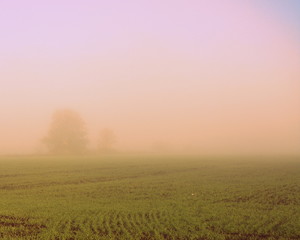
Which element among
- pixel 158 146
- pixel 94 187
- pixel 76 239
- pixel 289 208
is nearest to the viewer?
pixel 76 239

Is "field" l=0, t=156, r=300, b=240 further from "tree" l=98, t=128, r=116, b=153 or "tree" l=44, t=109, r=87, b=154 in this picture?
"tree" l=98, t=128, r=116, b=153

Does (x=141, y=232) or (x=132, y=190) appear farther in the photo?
(x=132, y=190)

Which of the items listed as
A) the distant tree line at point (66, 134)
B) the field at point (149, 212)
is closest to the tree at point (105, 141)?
the distant tree line at point (66, 134)

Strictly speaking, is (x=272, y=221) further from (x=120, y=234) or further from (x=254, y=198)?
(x=120, y=234)

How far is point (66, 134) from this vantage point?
103375 millimetres

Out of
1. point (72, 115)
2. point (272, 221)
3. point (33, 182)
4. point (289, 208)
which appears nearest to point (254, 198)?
point (289, 208)

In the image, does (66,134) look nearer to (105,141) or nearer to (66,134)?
(66,134)

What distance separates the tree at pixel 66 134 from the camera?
102m

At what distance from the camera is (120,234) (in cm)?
1356

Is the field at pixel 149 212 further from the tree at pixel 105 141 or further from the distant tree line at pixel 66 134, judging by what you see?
the tree at pixel 105 141

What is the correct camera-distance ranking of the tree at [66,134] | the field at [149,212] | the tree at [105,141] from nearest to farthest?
1. the field at [149,212]
2. the tree at [66,134]
3. the tree at [105,141]

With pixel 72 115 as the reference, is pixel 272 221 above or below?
below

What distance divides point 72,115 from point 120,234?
3922 inches

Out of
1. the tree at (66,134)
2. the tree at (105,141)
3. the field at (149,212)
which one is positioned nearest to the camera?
the field at (149,212)
